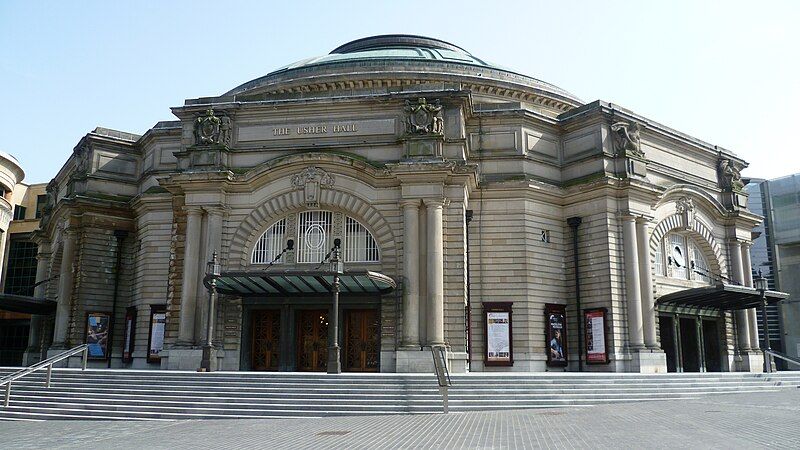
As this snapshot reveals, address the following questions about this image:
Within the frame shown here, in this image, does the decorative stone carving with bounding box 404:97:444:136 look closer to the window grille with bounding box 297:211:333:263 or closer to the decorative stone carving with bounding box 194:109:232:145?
the window grille with bounding box 297:211:333:263

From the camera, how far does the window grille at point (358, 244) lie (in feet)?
96.4

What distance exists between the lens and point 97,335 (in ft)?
114

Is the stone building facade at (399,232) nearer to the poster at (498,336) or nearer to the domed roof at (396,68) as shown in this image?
the poster at (498,336)

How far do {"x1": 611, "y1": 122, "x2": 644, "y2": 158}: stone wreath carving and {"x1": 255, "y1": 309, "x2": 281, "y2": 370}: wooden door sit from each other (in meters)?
17.2

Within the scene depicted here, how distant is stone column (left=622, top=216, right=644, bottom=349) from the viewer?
3050cm

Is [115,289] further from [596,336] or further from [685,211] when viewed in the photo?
[685,211]

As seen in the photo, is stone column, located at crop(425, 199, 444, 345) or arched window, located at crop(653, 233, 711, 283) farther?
arched window, located at crop(653, 233, 711, 283)

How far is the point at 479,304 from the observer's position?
101 feet

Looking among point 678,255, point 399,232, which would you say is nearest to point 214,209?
point 399,232

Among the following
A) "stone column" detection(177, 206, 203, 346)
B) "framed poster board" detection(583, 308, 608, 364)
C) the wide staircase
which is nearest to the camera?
the wide staircase

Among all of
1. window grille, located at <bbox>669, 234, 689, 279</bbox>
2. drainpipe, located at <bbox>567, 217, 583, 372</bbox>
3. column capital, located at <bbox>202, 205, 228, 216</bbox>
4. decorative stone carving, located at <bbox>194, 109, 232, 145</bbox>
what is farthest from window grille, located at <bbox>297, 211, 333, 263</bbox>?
window grille, located at <bbox>669, 234, 689, 279</bbox>

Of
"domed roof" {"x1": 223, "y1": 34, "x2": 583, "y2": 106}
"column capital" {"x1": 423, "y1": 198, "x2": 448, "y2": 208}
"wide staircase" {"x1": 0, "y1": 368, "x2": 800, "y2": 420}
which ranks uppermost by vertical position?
"domed roof" {"x1": 223, "y1": 34, "x2": 583, "y2": 106}

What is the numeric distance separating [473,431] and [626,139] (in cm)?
2135

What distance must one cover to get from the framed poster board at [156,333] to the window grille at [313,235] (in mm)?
7587
